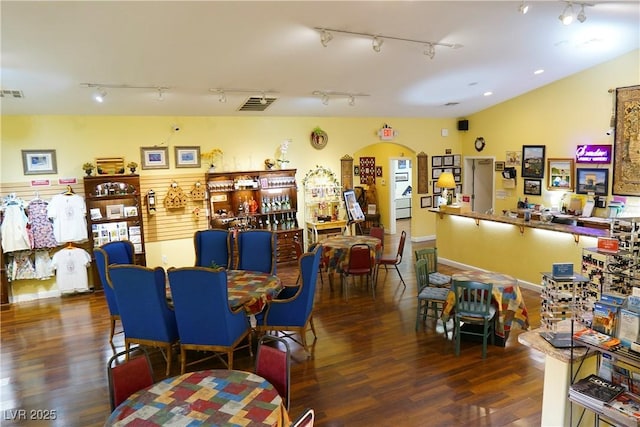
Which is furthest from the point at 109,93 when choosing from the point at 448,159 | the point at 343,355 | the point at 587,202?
the point at 587,202

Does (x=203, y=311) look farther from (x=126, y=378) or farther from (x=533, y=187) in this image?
(x=533, y=187)

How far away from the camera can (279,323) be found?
4828 millimetres

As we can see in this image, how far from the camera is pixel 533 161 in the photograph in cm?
929

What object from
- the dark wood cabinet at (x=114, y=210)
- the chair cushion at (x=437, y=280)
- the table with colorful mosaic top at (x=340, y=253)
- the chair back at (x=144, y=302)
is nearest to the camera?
the chair back at (x=144, y=302)

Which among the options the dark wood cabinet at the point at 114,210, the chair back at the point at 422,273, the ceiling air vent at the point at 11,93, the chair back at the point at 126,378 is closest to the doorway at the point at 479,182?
the chair back at the point at 422,273

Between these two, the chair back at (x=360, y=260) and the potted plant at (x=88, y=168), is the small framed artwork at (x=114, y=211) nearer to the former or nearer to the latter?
the potted plant at (x=88, y=168)

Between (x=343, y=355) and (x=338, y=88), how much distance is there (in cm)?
457

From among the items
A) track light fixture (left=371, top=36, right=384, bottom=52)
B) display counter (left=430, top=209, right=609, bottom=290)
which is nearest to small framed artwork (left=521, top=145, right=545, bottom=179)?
display counter (left=430, top=209, right=609, bottom=290)

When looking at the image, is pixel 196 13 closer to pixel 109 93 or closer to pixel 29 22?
pixel 29 22

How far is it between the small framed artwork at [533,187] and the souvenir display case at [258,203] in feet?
16.8

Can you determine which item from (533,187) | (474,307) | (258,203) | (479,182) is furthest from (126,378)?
(479,182)

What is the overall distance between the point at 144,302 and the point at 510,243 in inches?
225

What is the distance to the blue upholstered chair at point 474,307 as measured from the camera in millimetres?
4668

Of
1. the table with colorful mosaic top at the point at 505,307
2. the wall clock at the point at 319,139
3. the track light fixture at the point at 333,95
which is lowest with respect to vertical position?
the table with colorful mosaic top at the point at 505,307
